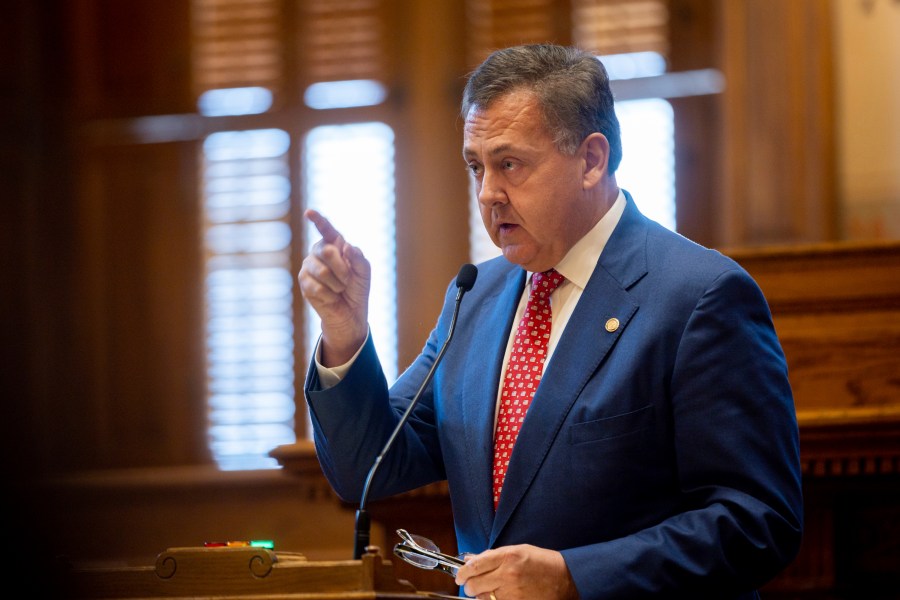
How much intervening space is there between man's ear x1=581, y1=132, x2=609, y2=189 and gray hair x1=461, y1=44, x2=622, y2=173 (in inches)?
0.5

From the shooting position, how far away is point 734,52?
13.5 feet

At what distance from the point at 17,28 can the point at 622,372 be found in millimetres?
4008

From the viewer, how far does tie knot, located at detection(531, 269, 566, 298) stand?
1.99 meters

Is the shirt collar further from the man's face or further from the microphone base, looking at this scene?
the microphone base

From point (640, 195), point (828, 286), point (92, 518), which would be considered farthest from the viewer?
point (92, 518)

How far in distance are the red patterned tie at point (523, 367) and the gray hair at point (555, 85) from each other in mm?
238

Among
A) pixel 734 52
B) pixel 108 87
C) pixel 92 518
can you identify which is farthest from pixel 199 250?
pixel 734 52

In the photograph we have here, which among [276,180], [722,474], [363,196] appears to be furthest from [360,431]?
[276,180]

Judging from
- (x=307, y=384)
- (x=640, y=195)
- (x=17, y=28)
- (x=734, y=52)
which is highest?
(x=17, y=28)

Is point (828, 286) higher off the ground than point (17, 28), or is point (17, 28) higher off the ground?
point (17, 28)

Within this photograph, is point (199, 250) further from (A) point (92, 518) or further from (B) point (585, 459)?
(B) point (585, 459)

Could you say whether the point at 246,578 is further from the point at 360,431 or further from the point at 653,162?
the point at 653,162

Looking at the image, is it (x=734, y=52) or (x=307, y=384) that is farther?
(x=734, y=52)

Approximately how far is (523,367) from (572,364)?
125 mm
